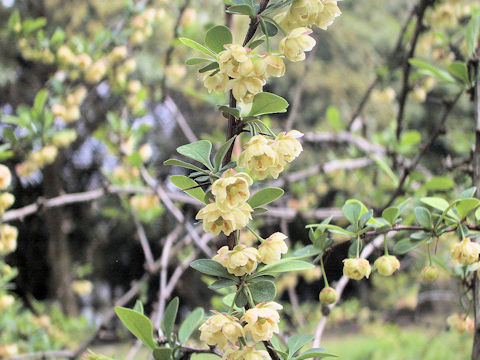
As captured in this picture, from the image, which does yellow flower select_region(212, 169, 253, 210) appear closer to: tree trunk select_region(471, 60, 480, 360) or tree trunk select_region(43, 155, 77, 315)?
tree trunk select_region(471, 60, 480, 360)

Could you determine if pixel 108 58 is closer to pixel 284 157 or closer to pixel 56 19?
pixel 284 157

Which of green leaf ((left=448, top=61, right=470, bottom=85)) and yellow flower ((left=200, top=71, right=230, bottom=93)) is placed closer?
yellow flower ((left=200, top=71, right=230, bottom=93))

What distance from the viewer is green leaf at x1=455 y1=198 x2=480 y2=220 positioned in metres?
0.57

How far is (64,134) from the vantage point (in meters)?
1.64

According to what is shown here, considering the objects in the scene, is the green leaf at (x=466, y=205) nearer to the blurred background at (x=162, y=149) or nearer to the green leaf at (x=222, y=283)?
the green leaf at (x=222, y=283)

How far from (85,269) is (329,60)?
5377mm

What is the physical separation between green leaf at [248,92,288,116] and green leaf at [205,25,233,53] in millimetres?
→ 73

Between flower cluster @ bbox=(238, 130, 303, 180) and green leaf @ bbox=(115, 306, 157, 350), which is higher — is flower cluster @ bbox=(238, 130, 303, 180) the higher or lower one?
the higher one

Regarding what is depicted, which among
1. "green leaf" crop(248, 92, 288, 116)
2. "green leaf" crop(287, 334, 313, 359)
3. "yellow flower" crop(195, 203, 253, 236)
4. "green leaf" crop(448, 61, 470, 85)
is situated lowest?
"green leaf" crop(287, 334, 313, 359)

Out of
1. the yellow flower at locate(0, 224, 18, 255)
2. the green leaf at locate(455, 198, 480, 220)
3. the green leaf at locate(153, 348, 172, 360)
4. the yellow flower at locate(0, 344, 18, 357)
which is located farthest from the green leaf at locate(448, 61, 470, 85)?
the yellow flower at locate(0, 344, 18, 357)

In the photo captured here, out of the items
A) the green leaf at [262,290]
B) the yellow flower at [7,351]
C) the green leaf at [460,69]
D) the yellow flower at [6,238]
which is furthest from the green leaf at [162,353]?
the yellow flower at [7,351]

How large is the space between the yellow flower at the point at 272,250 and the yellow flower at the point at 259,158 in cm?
7

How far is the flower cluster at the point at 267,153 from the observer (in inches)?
18.6

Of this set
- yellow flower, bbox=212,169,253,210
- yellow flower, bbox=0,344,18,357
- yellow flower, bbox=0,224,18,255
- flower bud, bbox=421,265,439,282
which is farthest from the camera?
yellow flower, bbox=0,344,18,357
